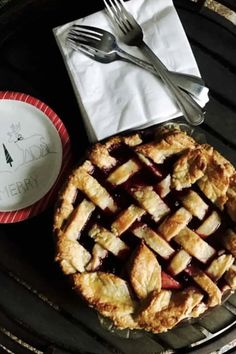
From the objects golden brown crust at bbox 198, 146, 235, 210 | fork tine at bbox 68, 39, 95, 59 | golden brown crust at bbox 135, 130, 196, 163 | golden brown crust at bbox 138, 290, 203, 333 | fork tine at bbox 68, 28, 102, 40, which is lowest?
golden brown crust at bbox 138, 290, 203, 333

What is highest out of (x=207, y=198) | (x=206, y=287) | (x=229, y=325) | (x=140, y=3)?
(x=140, y=3)

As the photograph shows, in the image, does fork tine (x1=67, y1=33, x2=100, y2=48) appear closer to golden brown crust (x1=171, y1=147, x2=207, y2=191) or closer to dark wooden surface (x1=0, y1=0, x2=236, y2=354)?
dark wooden surface (x1=0, y1=0, x2=236, y2=354)

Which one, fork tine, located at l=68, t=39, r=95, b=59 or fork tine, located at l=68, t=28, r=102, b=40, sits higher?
fork tine, located at l=68, t=28, r=102, b=40

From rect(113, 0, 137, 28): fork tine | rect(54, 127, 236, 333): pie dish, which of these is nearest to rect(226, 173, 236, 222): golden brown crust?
rect(54, 127, 236, 333): pie dish

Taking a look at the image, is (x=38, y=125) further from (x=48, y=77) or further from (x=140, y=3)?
(x=140, y=3)

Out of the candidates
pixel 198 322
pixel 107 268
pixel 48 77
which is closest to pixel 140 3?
pixel 48 77

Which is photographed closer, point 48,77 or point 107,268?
point 107,268

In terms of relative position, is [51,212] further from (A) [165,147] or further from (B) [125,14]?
(B) [125,14]

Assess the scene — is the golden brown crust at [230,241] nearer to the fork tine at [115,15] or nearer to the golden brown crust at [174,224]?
the golden brown crust at [174,224]
